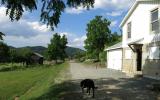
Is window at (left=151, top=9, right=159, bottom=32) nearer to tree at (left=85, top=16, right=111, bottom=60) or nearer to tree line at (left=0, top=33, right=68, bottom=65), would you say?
tree at (left=85, top=16, right=111, bottom=60)

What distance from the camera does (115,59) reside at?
145ft

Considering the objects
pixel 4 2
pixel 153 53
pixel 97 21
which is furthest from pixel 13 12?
pixel 97 21

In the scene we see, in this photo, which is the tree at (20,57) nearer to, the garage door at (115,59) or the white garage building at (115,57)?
the garage door at (115,59)

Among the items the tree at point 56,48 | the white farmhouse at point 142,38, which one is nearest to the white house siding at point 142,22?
the white farmhouse at point 142,38

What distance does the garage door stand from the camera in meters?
41.2

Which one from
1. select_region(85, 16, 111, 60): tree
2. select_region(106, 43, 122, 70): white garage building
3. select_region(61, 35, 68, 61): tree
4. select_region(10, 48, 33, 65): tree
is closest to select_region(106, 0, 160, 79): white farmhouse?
select_region(106, 43, 122, 70): white garage building

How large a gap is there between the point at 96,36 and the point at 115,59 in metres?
45.9

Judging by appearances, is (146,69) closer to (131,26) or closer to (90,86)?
(131,26)

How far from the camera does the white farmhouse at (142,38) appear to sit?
88.5ft

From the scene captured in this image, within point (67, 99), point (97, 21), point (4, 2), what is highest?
point (97, 21)

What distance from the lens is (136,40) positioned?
31734mm

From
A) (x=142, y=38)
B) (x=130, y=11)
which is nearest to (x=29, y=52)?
(x=130, y=11)

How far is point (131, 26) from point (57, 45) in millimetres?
82070

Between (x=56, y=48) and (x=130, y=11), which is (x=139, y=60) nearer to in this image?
(x=130, y=11)
